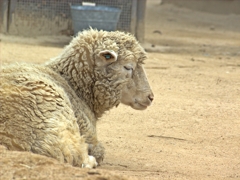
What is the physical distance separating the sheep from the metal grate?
28.6 feet

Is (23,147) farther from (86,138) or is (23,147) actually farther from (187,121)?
(187,121)

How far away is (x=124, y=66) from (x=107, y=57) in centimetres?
21

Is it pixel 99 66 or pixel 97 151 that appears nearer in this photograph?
pixel 97 151

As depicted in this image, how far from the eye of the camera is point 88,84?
577 centimetres

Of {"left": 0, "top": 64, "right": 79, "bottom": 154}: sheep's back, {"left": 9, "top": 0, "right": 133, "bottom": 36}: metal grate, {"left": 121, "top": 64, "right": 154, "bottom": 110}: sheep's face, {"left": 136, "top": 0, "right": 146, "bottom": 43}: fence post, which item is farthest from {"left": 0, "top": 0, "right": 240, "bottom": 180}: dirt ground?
{"left": 9, "top": 0, "right": 133, "bottom": 36}: metal grate

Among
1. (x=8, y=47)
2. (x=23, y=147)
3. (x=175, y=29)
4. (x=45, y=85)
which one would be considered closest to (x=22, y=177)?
(x=23, y=147)

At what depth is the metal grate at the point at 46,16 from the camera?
14328 millimetres

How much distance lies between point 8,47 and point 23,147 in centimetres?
795

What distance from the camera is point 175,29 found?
19.1 meters

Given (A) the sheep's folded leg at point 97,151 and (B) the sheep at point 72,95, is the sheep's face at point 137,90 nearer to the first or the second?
(B) the sheep at point 72,95

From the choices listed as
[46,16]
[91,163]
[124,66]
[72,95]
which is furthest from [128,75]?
[46,16]

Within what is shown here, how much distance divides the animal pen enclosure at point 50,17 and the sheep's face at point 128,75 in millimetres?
8666

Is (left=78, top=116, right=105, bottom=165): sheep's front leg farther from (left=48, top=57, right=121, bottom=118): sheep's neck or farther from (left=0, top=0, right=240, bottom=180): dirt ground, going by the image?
(left=48, top=57, right=121, bottom=118): sheep's neck

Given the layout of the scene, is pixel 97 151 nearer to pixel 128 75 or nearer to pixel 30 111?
pixel 128 75
